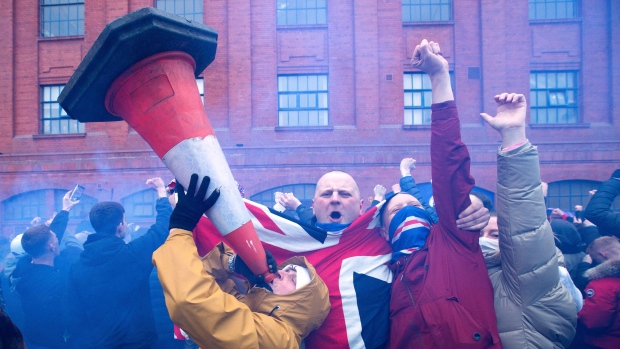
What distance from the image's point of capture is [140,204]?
13008mm

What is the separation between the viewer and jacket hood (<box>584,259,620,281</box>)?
328 centimetres

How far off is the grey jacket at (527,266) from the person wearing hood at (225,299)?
2.69ft

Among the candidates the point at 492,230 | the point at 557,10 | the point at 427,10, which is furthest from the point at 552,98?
the point at 492,230

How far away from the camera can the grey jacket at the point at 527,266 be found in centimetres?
195

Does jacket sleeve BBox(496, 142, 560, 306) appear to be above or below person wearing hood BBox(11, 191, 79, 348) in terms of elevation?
above

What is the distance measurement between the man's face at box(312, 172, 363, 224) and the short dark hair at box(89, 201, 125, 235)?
5.47 feet

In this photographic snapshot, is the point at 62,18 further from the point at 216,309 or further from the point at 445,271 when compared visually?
the point at 445,271

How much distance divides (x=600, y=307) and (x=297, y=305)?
7.90 ft

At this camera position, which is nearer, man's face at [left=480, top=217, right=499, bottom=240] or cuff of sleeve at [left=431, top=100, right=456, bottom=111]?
cuff of sleeve at [left=431, top=100, right=456, bottom=111]

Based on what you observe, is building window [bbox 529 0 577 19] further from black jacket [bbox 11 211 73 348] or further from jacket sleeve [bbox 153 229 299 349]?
jacket sleeve [bbox 153 229 299 349]

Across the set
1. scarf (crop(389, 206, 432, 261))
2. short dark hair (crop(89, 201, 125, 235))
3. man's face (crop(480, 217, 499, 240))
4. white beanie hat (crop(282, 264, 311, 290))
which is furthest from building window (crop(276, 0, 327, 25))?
white beanie hat (crop(282, 264, 311, 290))

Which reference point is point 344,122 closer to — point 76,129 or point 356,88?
point 356,88

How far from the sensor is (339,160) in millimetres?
12391

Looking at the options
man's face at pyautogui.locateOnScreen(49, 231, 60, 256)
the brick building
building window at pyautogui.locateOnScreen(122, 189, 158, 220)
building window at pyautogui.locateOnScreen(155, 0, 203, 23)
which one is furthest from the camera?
building window at pyautogui.locateOnScreen(122, 189, 158, 220)
